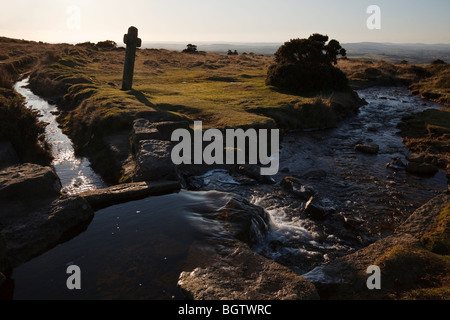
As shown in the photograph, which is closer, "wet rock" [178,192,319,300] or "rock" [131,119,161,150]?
"wet rock" [178,192,319,300]

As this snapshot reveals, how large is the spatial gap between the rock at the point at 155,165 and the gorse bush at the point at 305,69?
2379cm

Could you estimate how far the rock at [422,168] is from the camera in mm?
15492

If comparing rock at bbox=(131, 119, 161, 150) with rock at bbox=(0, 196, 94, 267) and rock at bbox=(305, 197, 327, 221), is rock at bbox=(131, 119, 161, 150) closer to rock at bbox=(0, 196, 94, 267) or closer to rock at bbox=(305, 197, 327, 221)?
rock at bbox=(0, 196, 94, 267)

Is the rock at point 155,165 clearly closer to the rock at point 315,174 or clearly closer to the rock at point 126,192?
the rock at point 126,192

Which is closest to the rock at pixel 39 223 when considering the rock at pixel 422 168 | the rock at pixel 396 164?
the rock at pixel 396 164

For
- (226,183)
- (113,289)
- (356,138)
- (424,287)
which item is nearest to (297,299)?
(424,287)

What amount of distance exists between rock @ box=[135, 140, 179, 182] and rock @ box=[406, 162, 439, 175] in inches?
479

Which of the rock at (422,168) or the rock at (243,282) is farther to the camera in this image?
the rock at (422,168)

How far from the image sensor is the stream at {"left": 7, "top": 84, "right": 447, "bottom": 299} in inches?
251

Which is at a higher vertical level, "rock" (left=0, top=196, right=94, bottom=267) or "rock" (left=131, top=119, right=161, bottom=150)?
"rock" (left=131, top=119, right=161, bottom=150)

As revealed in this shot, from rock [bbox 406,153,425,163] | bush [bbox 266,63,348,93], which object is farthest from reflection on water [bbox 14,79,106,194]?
bush [bbox 266,63,348,93]

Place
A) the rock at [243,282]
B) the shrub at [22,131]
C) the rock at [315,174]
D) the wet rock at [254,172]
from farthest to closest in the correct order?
the rock at [315,174], the wet rock at [254,172], the shrub at [22,131], the rock at [243,282]

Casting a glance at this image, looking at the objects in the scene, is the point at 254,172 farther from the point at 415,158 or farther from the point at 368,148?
the point at 415,158

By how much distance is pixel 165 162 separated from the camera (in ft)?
39.1
